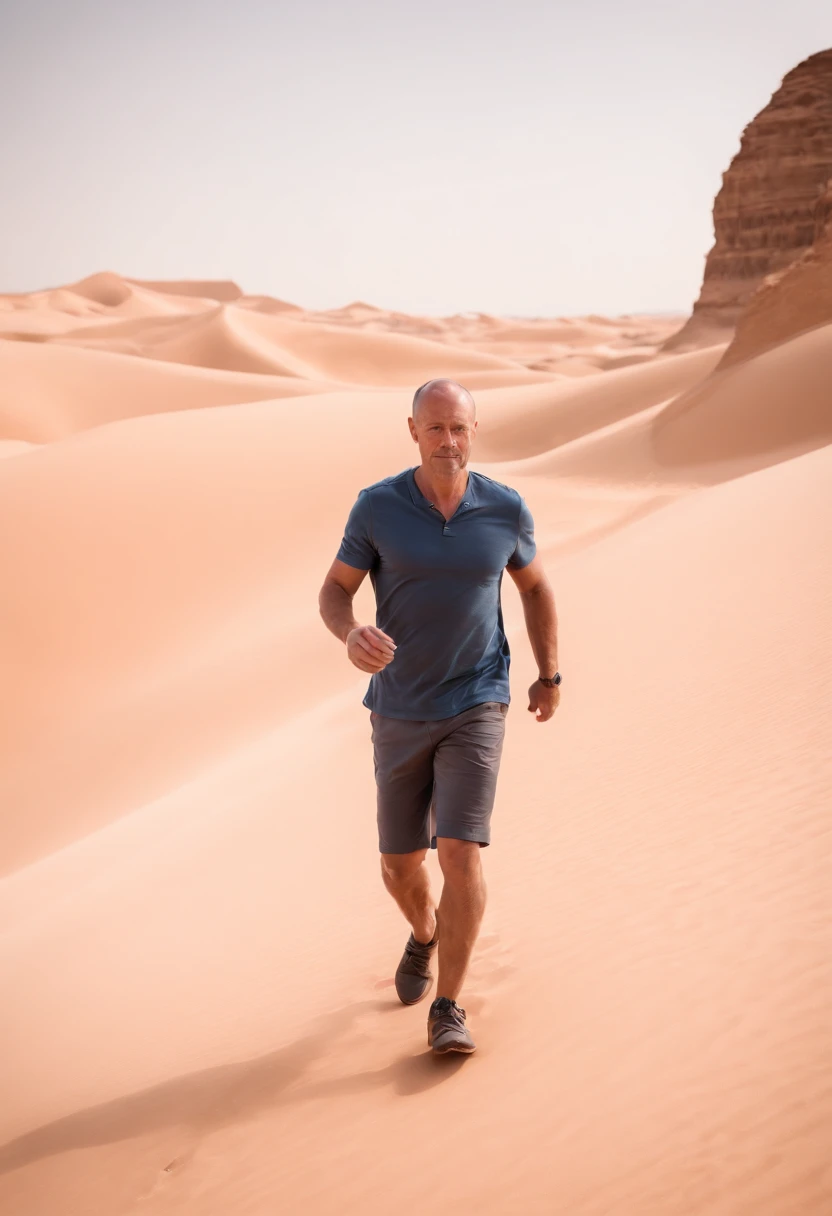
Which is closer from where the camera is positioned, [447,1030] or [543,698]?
[447,1030]

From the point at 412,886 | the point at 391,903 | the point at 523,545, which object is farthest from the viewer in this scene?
the point at 391,903

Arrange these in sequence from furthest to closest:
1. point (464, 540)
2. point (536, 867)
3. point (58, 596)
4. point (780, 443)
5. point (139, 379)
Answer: point (139, 379), point (780, 443), point (58, 596), point (536, 867), point (464, 540)

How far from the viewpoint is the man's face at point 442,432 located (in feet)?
10.3

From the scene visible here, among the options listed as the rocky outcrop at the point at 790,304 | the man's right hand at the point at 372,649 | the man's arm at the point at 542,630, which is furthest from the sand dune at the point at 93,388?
the man's right hand at the point at 372,649

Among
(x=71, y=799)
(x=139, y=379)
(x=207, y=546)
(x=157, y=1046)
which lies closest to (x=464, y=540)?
(x=157, y=1046)

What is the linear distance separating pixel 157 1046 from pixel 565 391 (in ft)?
105

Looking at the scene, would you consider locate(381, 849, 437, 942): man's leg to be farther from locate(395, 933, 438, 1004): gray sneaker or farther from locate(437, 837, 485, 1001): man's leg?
locate(437, 837, 485, 1001): man's leg

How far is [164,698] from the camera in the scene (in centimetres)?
1165

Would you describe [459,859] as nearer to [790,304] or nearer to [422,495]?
[422,495]

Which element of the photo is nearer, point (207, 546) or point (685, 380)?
Result: point (207, 546)

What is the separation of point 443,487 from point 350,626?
0.50m

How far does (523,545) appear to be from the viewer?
3.34 meters

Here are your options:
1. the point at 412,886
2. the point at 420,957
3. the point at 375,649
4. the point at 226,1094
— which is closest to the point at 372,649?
the point at 375,649

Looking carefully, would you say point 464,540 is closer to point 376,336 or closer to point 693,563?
point 693,563
